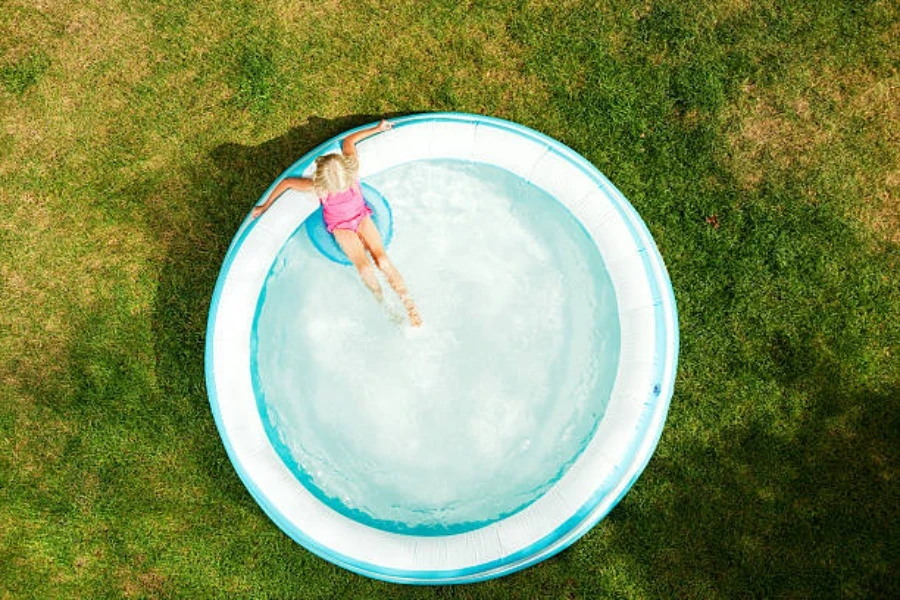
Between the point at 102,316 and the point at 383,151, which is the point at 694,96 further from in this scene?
the point at 102,316

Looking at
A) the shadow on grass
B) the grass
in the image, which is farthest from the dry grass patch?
the shadow on grass

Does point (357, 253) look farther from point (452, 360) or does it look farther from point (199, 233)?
point (199, 233)

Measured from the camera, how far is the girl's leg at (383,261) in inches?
194

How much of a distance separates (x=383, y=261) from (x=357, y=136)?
91 cm

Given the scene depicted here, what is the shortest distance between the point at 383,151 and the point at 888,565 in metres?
4.63

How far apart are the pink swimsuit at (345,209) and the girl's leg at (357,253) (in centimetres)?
5

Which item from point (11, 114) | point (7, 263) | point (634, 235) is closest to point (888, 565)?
point (634, 235)

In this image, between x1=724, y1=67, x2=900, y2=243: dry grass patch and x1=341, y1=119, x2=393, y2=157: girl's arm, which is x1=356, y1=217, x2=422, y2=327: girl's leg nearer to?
x1=341, y1=119, x2=393, y2=157: girl's arm

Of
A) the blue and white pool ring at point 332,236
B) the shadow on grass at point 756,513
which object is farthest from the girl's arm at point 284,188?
the shadow on grass at point 756,513

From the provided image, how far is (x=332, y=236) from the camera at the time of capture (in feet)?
16.7

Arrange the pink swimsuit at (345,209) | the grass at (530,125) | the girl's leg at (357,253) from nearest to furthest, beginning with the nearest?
the pink swimsuit at (345,209) → the girl's leg at (357,253) → the grass at (530,125)

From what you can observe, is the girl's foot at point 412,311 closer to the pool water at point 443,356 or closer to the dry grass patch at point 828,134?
the pool water at point 443,356

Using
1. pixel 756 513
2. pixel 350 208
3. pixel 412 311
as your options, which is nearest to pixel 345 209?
pixel 350 208

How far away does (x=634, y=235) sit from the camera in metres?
4.77
